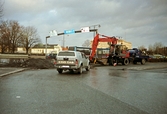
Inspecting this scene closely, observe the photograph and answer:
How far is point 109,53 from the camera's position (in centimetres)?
2986

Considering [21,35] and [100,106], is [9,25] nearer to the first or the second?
[21,35]

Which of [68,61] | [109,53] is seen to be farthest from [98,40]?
[68,61]

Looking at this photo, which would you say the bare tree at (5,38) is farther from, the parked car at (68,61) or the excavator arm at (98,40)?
the parked car at (68,61)

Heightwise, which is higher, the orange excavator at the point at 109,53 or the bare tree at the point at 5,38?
the bare tree at the point at 5,38

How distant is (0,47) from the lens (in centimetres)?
5788

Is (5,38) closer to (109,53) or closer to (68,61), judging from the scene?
(109,53)

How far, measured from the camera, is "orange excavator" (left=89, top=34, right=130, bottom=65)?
1110 inches

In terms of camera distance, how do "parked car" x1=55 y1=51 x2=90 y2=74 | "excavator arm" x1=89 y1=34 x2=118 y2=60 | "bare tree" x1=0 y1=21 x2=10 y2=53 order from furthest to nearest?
1. "bare tree" x1=0 y1=21 x2=10 y2=53
2. "excavator arm" x1=89 y1=34 x2=118 y2=60
3. "parked car" x1=55 y1=51 x2=90 y2=74

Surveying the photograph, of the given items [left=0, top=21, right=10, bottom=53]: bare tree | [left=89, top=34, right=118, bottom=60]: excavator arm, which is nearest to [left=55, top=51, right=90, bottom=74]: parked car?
[left=89, top=34, right=118, bottom=60]: excavator arm

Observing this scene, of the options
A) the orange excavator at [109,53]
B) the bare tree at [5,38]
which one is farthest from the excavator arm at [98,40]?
the bare tree at [5,38]

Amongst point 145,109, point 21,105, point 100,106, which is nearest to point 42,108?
point 21,105

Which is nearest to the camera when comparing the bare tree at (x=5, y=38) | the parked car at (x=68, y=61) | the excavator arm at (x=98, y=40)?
the parked car at (x=68, y=61)

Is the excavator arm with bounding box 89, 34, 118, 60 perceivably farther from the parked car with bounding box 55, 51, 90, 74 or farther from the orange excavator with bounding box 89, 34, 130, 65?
the parked car with bounding box 55, 51, 90, 74

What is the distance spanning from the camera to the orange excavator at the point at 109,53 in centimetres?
2820
